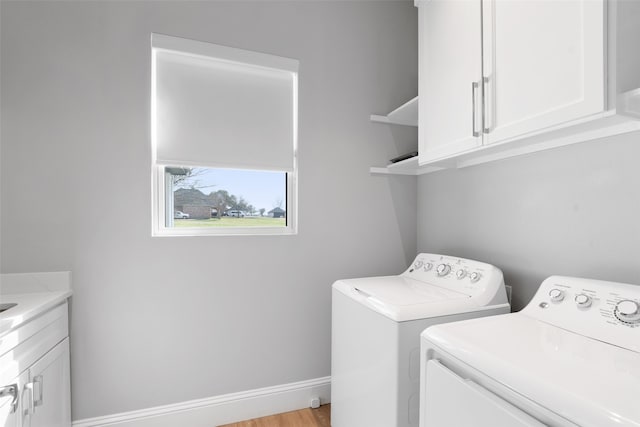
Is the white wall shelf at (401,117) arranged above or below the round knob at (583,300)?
above

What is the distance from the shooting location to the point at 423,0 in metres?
1.63

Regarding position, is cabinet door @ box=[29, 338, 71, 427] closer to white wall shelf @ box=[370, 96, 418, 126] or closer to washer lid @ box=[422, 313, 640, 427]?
washer lid @ box=[422, 313, 640, 427]

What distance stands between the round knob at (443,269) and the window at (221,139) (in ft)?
3.01

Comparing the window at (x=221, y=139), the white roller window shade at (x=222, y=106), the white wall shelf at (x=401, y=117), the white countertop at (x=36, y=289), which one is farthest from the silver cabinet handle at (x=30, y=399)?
the white wall shelf at (x=401, y=117)

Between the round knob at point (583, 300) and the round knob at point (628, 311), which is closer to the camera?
the round knob at point (628, 311)

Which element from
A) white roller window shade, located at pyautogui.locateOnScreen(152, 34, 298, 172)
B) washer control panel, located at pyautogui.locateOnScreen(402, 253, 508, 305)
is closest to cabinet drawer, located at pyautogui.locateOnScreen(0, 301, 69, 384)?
white roller window shade, located at pyautogui.locateOnScreen(152, 34, 298, 172)

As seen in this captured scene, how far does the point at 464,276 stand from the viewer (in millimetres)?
1482

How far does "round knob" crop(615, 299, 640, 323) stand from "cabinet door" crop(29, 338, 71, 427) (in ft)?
6.88

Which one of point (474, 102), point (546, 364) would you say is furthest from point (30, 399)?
point (474, 102)

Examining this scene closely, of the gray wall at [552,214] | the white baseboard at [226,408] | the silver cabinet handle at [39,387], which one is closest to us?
the gray wall at [552,214]

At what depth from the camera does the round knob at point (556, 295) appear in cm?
109

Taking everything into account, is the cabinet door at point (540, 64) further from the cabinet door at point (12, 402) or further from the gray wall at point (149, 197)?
the cabinet door at point (12, 402)

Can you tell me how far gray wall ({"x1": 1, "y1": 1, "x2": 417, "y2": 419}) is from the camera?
1519 millimetres

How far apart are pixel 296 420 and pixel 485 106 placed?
200cm
